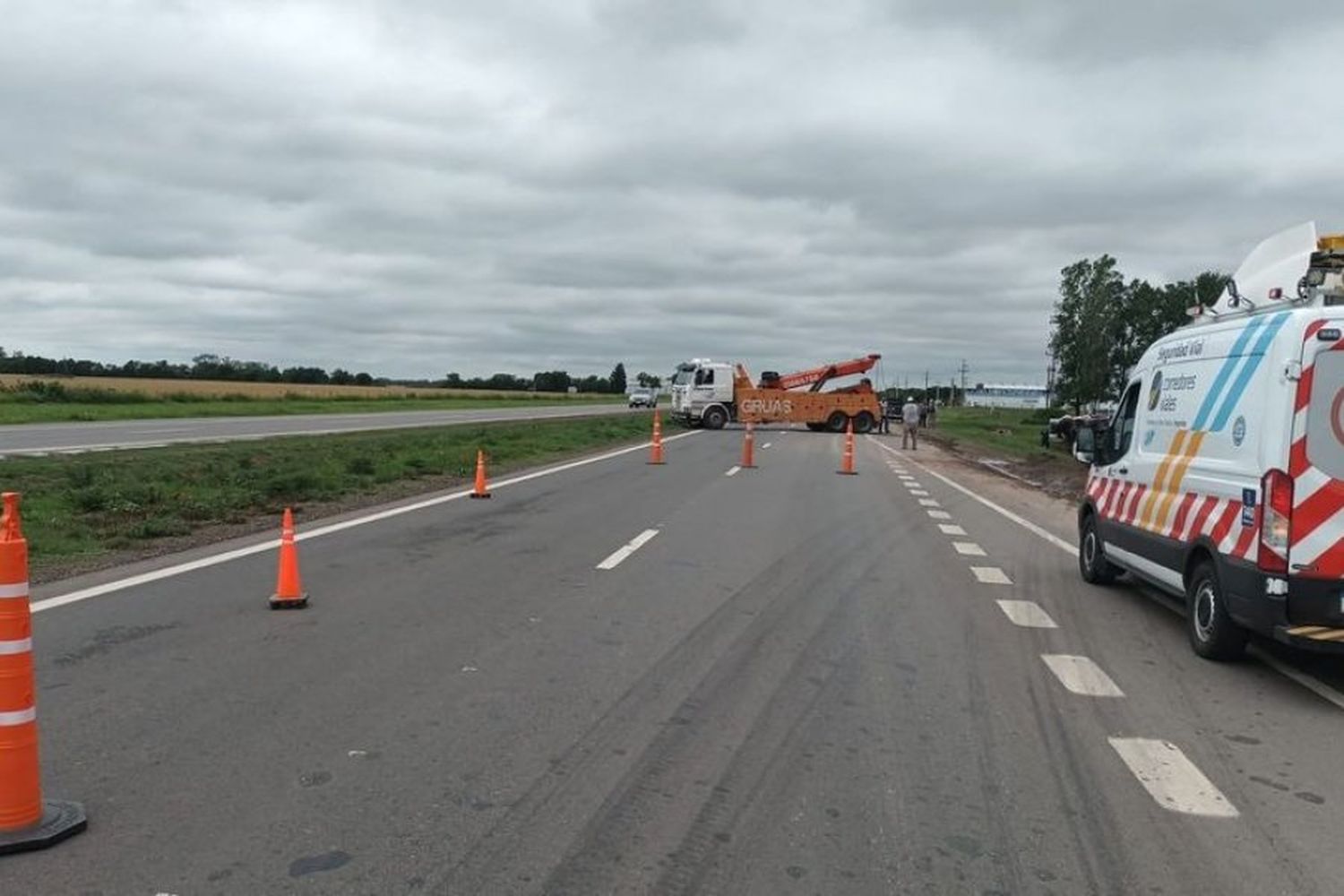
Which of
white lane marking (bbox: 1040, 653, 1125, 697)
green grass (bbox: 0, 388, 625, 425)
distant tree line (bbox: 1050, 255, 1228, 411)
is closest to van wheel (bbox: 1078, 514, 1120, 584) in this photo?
Answer: white lane marking (bbox: 1040, 653, 1125, 697)

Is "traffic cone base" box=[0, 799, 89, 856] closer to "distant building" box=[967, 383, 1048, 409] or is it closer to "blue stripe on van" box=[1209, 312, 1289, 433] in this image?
"blue stripe on van" box=[1209, 312, 1289, 433]

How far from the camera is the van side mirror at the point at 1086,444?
33.9ft

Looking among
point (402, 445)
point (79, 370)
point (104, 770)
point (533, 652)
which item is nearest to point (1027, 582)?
point (533, 652)

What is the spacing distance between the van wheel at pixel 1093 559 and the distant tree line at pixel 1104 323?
92562 millimetres

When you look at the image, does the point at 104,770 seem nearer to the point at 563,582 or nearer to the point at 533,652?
the point at 533,652

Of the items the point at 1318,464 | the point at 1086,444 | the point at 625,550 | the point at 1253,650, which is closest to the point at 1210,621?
the point at 1253,650

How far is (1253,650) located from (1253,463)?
5.62ft

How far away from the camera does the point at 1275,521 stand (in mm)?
6387

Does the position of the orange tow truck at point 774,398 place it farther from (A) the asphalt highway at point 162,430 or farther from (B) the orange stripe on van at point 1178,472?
(B) the orange stripe on van at point 1178,472

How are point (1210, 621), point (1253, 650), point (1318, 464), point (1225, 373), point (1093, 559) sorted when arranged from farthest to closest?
point (1093, 559) → point (1253, 650) → point (1225, 373) → point (1210, 621) → point (1318, 464)

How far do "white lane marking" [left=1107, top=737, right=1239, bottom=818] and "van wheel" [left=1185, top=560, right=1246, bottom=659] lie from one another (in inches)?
74.1

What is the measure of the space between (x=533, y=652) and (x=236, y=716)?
1939 millimetres

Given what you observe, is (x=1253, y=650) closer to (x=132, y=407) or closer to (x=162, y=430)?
(x=162, y=430)

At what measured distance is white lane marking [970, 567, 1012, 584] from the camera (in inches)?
397
